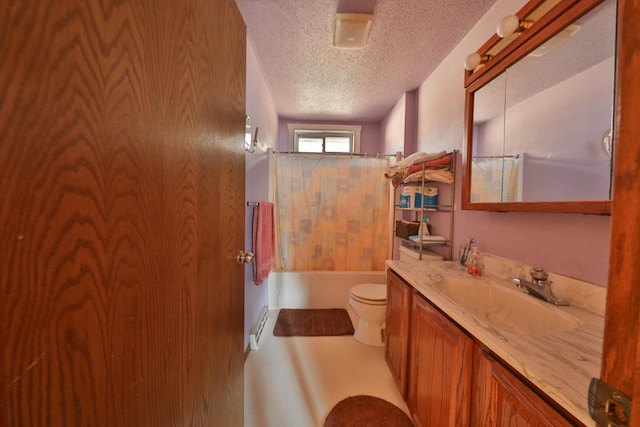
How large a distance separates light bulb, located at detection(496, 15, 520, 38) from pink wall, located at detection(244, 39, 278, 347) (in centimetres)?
153

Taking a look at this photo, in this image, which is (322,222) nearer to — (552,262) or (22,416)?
(552,262)

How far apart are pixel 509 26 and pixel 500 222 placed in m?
0.95

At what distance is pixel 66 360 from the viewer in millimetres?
339

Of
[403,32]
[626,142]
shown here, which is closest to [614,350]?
[626,142]

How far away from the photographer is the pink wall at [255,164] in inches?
70.6

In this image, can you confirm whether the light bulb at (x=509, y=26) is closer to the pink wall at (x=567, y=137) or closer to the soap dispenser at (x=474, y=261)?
the pink wall at (x=567, y=137)

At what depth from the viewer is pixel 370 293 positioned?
202 cm

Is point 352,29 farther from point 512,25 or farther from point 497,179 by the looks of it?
point 497,179

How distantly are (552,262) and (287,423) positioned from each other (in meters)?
1.53

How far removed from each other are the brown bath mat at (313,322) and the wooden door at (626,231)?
201cm

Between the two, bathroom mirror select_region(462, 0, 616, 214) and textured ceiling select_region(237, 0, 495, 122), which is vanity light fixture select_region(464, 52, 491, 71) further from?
textured ceiling select_region(237, 0, 495, 122)

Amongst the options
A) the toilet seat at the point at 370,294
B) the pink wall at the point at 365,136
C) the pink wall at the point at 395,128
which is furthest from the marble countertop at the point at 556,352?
the pink wall at the point at 365,136

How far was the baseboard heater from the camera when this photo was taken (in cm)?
185

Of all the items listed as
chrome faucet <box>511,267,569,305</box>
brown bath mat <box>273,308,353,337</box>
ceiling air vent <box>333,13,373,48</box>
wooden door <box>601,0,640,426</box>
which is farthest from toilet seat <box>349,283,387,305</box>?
ceiling air vent <box>333,13,373,48</box>
